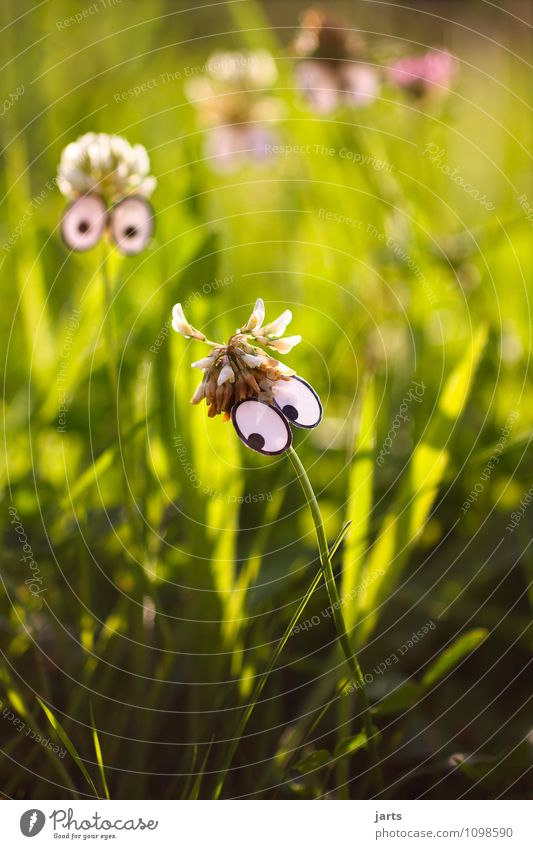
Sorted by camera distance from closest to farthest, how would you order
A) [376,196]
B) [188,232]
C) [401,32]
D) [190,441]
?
[190,441] < [188,232] < [376,196] < [401,32]

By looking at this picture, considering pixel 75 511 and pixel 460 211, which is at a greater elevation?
pixel 460 211

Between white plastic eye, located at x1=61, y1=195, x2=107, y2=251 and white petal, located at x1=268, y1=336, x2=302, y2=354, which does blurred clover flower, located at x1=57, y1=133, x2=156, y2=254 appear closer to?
white plastic eye, located at x1=61, y1=195, x2=107, y2=251

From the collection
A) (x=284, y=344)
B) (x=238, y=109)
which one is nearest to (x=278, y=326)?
(x=284, y=344)

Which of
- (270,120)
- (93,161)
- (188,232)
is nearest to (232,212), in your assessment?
(270,120)

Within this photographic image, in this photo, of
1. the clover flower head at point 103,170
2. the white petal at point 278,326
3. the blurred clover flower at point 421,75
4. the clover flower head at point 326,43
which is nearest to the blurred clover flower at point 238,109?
the clover flower head at point 326,43
